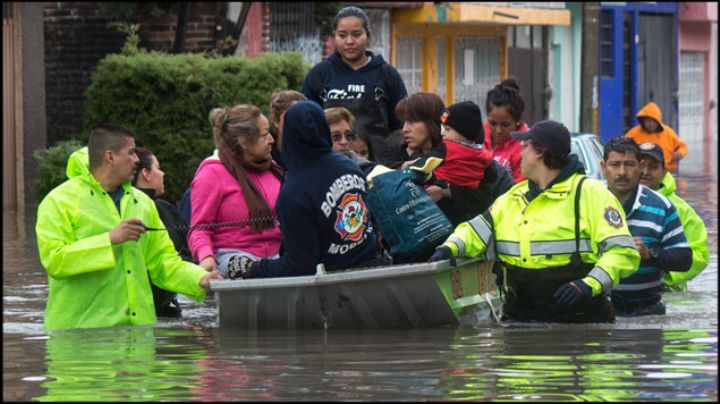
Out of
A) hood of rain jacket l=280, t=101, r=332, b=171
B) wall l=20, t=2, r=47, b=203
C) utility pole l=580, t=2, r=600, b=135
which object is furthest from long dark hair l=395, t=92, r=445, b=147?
utility pole l=580, t=2, r=600, b=135

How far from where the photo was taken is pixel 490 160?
10656 millimetres

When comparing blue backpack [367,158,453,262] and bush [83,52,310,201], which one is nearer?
blue backpack [367,158,453,262]

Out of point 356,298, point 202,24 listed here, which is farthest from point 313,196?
point 202,24

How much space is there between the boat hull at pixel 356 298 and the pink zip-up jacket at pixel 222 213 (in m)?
0.38

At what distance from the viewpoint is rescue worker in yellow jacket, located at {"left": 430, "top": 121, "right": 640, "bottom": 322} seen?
9156 mm

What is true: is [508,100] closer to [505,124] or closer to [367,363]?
[505,124]

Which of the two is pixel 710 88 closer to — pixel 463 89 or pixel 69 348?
pixel 463 89

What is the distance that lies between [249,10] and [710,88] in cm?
2689

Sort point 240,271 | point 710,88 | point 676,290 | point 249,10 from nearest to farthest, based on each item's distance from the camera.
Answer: point 240,271, point 676,290, point 249,10, point 710,88

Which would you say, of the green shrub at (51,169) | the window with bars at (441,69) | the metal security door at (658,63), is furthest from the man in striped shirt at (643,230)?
the metal security door at (658,63)

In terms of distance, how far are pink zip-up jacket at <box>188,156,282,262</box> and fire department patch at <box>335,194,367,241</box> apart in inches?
29.6

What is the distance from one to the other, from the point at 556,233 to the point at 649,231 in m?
1.41

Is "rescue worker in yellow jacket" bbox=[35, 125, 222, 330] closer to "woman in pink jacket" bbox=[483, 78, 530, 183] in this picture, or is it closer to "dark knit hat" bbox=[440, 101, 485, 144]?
"dark knit hat" bbox=[440, 101, 485, 144]

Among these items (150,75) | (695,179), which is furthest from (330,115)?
(695,179)
